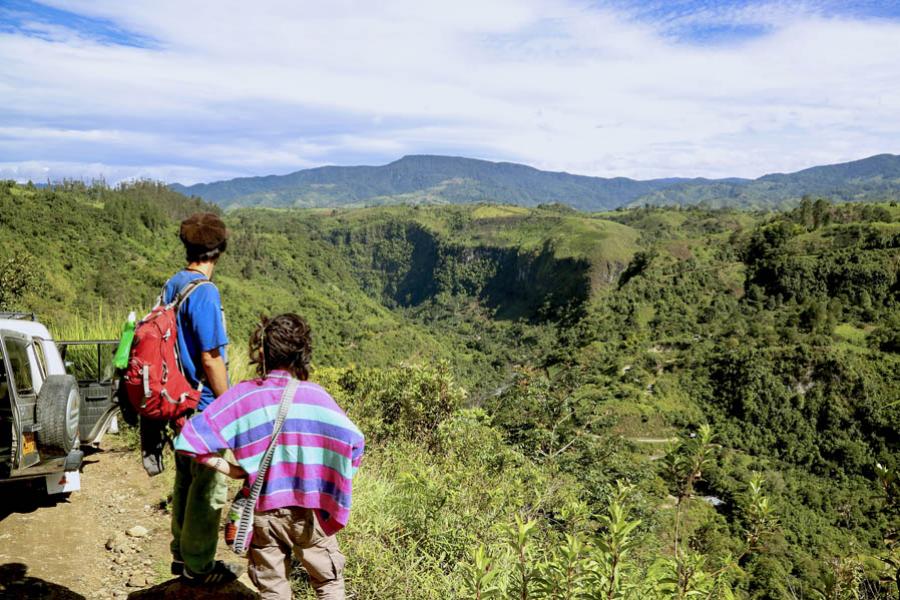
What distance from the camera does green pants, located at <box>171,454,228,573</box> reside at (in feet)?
7.83

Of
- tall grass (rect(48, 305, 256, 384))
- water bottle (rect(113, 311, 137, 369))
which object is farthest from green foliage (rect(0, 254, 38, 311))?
water bottle (rect(113, 311, 137, 369))

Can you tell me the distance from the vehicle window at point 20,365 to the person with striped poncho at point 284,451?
2.32 meters

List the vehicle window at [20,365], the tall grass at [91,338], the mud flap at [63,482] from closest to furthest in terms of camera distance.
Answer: the vehicle window at [20,365]
the mud flap at [63,482]
the tall grass at [91,338]

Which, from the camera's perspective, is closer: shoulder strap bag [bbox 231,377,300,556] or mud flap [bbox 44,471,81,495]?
shoulder strap bag [bbox 231,377,300,556]

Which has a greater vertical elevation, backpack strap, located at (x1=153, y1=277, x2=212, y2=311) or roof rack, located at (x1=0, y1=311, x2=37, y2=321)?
backpack strap, located at (x1=153, y1=277, x2=212, y2=311)

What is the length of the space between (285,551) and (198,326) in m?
1.06

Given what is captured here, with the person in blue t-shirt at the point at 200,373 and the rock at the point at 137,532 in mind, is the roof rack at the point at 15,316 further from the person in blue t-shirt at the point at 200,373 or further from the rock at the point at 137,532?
the person in blue t-shirt at the point at 200,373

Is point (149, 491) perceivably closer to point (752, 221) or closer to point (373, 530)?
point (373, 530)

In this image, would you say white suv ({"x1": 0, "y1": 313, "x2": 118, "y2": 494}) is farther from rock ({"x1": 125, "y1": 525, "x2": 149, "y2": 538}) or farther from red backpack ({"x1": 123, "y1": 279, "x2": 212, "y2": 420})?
red backpack ({"x1": 123, "y1": 279, "x2": 212, "y2": 420})

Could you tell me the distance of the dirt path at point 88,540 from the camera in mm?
2824

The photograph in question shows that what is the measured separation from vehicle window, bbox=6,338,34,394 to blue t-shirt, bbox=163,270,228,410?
5.79 ft

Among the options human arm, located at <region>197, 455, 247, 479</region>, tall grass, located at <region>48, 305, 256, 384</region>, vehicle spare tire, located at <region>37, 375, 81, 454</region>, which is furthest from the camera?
tall grass, located at <region>48, 305, 256, 384</region>

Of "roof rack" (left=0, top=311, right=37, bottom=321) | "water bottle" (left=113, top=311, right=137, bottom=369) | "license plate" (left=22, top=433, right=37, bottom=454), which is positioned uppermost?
"water bottle" (left=113, top=311, right=137, bottom=369)

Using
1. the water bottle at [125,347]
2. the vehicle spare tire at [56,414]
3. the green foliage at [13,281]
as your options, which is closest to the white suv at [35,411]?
the vehicle spare tire at [56,414]
